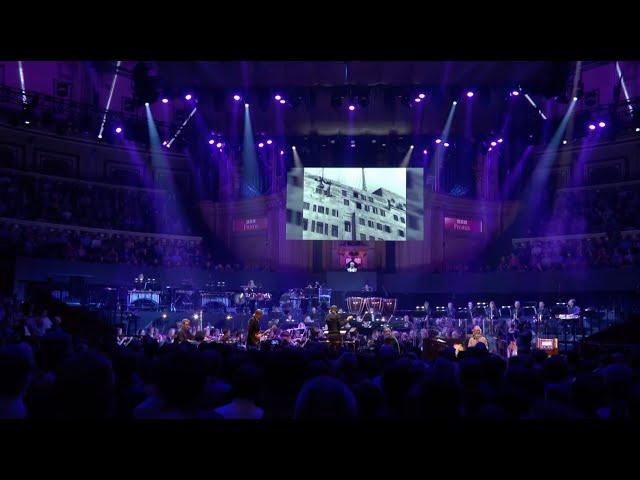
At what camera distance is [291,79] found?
2347 cm

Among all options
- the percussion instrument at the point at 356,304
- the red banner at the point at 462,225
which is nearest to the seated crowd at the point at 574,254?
the red banner at the point at 462,225

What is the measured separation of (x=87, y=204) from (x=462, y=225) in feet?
54.7

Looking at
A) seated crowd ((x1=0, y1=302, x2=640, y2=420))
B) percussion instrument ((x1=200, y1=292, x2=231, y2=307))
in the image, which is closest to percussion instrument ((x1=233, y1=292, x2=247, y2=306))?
percussion instrument ((x1=200, y1=292, x2=231, y2=307))

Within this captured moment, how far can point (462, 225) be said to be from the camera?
3142cm

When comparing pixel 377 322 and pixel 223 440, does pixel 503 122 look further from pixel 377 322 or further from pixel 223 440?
pixel 223 440

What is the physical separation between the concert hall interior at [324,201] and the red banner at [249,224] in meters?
0.09

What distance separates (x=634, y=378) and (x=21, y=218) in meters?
25.7

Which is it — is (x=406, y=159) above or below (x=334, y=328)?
above

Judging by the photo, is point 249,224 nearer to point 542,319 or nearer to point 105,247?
point 105,247

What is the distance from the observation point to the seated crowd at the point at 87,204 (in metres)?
27.4

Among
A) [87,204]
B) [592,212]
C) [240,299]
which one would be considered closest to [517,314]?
[240,299]

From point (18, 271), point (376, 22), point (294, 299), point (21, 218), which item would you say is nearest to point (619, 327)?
point (294, 299)

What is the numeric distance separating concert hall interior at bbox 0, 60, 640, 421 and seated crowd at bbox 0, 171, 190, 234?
90 millimetres

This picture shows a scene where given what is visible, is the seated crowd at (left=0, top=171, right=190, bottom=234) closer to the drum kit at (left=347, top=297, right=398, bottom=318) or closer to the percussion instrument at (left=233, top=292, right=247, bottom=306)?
the percussion instrument at (left=233, top=292, right=247, bottom=306)
